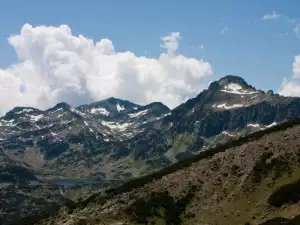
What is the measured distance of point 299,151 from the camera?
272 ft

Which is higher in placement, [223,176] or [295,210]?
[223,176]

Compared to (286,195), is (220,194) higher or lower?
higher

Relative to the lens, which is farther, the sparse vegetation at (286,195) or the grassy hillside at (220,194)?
the grassy hillside at (220,194)

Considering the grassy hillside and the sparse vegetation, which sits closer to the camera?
the sparse vegetation

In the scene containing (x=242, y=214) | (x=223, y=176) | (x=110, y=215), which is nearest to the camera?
(x=242, y=214)

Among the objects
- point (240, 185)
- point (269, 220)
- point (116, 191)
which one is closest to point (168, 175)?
point (116, 191)

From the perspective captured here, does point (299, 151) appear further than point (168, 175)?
No

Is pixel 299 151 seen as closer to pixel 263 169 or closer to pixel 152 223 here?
pixel 263 169

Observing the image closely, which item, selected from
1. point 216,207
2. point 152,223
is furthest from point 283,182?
point 152,223

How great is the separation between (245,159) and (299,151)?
35.2ft

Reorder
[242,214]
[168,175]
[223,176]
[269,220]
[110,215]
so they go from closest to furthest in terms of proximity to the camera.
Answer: [269,220], [242,214], [110,215], [223,176], [168,175]

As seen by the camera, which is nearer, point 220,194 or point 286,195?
point 286,195

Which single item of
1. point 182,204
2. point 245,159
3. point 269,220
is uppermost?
point 245,159

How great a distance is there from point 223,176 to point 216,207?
10.4 meters
